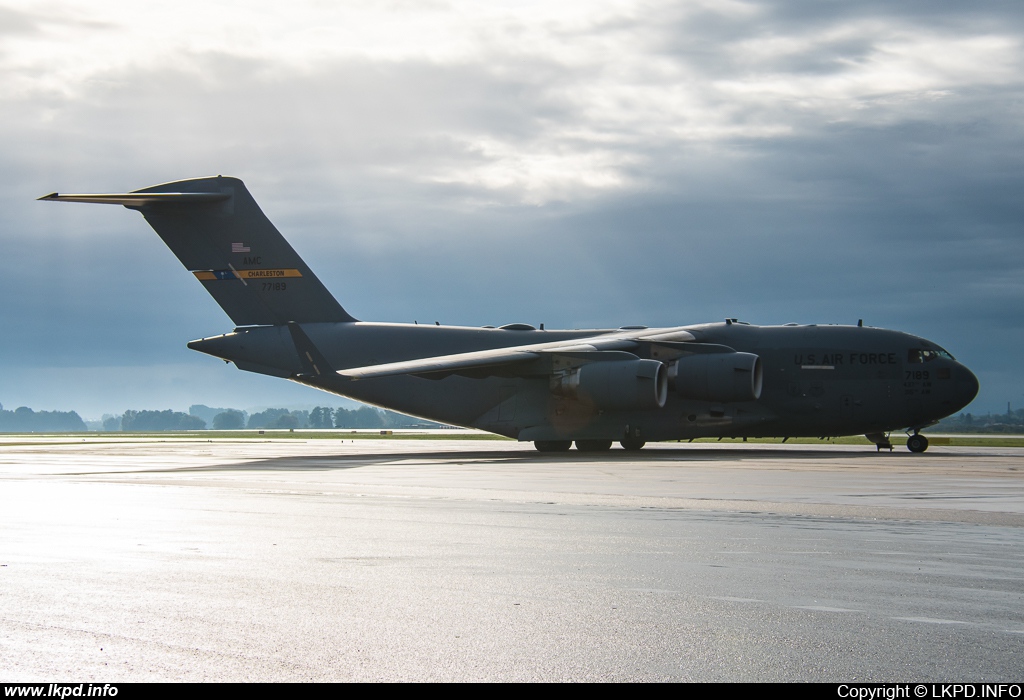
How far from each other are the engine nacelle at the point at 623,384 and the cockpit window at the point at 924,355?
7811mm

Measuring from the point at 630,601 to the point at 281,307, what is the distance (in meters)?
33.4

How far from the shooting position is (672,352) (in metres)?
34.8

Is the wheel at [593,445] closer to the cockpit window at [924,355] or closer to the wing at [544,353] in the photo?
the wing at [544,353]

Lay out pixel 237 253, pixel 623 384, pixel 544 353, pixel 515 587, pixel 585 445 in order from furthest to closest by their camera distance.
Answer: pixel 237 253 → pixel 585 445 → pixel 544 353 → pixel 623 384 → pixel 515 587

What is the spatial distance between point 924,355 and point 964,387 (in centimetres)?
169

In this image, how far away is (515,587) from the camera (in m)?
7.95

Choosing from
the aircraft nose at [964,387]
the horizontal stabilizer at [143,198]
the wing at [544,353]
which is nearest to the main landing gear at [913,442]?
the aircraft nose at [964,387]

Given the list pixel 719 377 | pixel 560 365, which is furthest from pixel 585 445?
pixel 719 377

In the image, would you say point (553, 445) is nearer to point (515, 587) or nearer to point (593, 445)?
point (593, 445)

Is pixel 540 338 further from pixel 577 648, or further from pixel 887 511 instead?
pixel 577 648

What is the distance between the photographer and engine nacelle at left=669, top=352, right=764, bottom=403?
3297 centimetres

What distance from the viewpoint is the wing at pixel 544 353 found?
32438 mm

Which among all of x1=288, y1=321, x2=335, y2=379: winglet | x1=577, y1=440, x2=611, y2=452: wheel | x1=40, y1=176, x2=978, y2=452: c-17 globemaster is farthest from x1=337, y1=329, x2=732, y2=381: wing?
x1=577, y1=440, x2=611, y2=452: wheel

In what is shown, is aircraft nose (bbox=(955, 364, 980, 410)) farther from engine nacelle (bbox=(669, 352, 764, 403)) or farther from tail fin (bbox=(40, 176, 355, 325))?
tail fin (bbox=(40, 176, 355, 325))
